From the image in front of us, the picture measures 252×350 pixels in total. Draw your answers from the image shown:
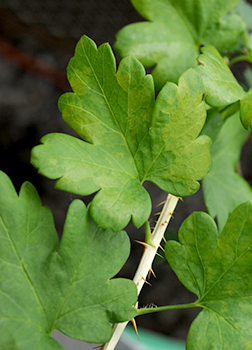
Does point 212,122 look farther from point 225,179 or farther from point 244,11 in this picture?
point 244,11

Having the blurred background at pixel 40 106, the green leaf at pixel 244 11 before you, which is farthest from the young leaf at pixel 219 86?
the blurred background at pixel 40 106

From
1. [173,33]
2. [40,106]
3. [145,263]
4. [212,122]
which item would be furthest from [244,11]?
[40,106]

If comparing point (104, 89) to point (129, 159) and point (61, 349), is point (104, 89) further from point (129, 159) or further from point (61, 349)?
point (61, 349)

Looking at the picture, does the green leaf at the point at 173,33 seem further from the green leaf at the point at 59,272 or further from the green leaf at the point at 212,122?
the green leaf at the point at 59,272

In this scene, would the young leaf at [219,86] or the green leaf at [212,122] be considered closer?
the young leaf at [219,86]

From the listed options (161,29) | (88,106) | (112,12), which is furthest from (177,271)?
(112,12)

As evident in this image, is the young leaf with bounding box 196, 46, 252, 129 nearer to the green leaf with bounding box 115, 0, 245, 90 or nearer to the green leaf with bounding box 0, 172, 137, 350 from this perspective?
the green leaf with bounding box 115, 0, 245, 90

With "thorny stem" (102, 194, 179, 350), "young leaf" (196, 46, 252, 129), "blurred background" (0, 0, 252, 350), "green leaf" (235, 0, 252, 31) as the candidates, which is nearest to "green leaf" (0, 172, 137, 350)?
"thorny stem" (102, 194, 179, 350)

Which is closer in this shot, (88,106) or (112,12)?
(88,106)

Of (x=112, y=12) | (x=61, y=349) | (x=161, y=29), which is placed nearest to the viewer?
(x=61, y=349)
